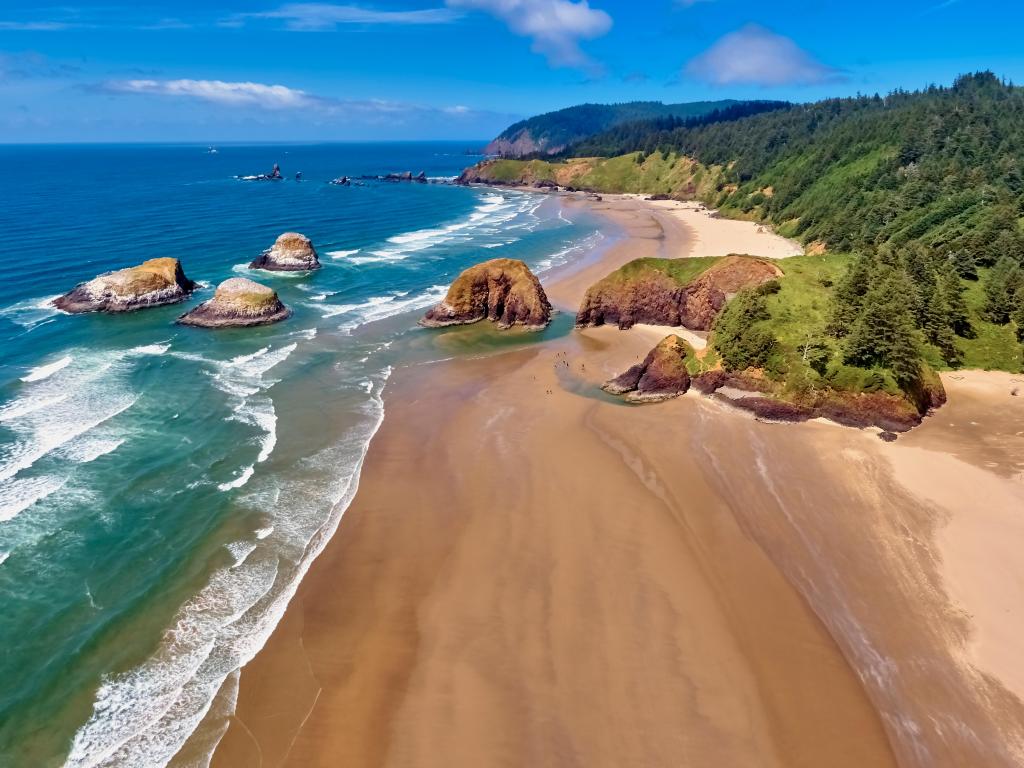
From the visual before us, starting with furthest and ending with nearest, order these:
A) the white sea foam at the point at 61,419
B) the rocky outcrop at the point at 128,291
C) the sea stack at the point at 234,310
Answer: the rocky outcrop at the point at 128,291 < the sea stack at the point at 234,310 < the white sea foam at the point at 61,419

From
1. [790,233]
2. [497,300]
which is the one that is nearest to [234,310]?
[497,300]

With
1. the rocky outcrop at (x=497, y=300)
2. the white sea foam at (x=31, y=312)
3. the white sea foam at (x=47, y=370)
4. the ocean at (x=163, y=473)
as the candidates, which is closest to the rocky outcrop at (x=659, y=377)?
the ocean at (x=163, y=473)

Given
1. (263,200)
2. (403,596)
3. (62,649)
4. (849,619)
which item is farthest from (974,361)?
(263,200)

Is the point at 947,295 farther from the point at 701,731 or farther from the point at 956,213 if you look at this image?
the point at 701,731

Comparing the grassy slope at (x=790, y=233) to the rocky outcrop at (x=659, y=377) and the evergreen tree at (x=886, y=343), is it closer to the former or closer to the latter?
the evergreen tree at (x=886, y=343)

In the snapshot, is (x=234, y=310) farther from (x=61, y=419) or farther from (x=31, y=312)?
(x=61, y=419)
